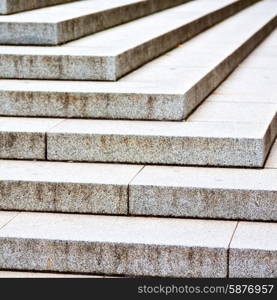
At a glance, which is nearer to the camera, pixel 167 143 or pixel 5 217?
pixel 5 217

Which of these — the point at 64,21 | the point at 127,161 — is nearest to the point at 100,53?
the point at 64,21

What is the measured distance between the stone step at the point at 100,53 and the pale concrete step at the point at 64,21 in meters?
0.11

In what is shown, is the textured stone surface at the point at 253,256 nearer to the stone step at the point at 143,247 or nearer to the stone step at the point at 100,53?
the stone step at the point at 143,247

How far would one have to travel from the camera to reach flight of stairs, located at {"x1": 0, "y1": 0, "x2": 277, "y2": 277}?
6012 mm

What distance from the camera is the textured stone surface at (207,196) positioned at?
6219 millimetres

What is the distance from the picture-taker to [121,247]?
5.96 meters

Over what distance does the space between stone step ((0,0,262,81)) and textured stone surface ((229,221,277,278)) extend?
2.45 metres

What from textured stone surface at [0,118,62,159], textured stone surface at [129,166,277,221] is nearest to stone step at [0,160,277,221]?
textured stone surface at [129,166,277,221]

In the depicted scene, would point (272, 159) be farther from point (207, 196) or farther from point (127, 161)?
point (127, 161)

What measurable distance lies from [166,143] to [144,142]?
0.16 meters

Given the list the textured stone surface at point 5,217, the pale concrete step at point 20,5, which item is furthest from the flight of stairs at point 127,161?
the pale concrete step at point 20,5

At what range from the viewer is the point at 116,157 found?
22.4 feet

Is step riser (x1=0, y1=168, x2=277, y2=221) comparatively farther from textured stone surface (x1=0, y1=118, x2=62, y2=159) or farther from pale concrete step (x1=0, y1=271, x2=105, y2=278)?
pale concrete step (x1=0, y1=271, x2=105, y2=278)

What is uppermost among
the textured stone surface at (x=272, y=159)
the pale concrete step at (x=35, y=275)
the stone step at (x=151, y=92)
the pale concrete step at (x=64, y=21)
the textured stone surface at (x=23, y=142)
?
the pale concrete step at (x=64, y=21)
